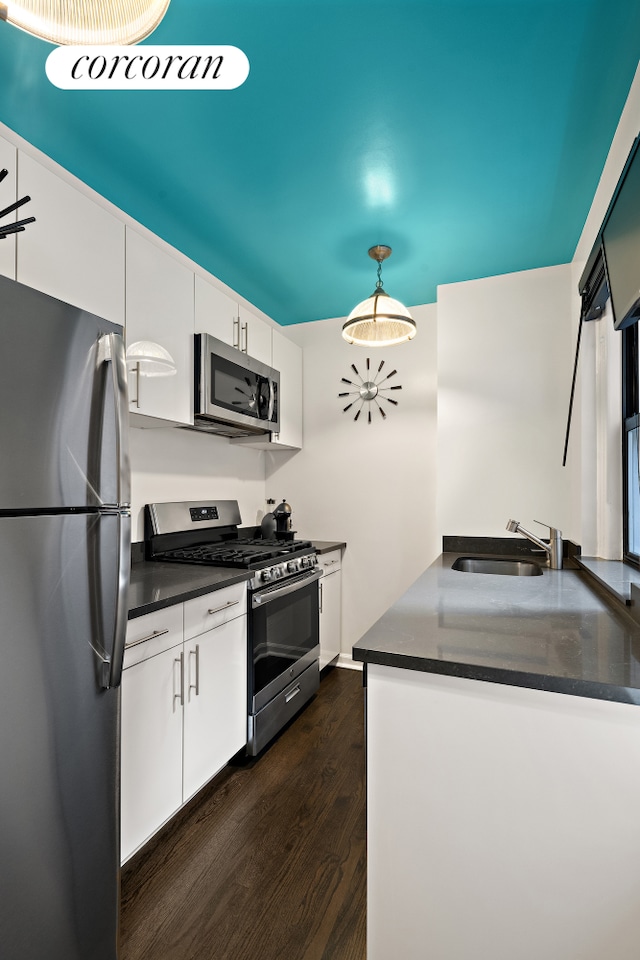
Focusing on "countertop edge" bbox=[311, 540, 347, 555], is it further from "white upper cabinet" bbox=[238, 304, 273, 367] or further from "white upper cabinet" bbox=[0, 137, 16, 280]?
"white upper cabinet" bbox=[0, 137, 16, 280]

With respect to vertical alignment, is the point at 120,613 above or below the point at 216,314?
below

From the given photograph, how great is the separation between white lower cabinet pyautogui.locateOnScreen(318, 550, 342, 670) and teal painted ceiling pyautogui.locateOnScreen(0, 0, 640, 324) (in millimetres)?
1932

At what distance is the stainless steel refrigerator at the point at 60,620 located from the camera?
105 centimetres

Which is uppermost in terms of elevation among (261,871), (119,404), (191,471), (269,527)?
(119,404)

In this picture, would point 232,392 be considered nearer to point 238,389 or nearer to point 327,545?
point 238,389

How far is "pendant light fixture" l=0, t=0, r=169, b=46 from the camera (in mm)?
799

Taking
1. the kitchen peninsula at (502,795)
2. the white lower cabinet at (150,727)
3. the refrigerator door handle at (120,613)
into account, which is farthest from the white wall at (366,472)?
the refrigerator door handle at (120,613)

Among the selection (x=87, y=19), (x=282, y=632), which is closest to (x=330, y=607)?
(x=282, y=632)

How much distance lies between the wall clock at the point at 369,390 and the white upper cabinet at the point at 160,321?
142 cm

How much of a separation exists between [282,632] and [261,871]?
1042 mm

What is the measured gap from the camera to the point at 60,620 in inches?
45.4

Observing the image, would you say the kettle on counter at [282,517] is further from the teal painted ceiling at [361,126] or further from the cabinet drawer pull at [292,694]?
the teal painted ceiling at [361,126]

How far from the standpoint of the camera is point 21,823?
106 centimetres

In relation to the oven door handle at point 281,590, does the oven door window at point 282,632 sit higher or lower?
lower
